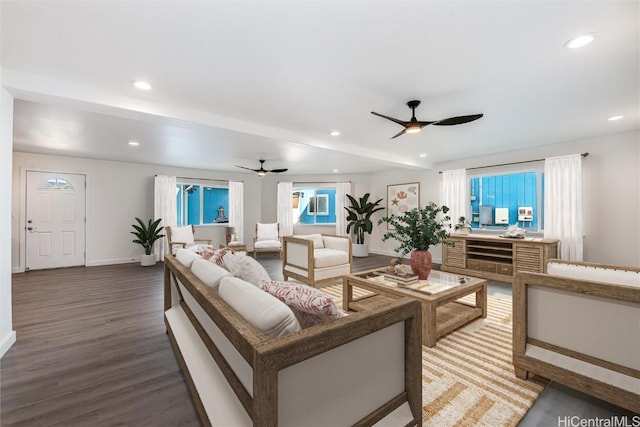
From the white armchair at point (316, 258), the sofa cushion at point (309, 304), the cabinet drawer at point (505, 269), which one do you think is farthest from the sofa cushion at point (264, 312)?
the cabinet drawer at point (505, 269)

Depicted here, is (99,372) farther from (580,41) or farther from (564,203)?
(564,203)

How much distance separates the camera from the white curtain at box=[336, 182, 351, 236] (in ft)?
25.1

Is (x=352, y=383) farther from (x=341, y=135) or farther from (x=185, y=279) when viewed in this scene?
(x=341, y=135)

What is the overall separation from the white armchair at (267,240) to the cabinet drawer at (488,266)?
432 centimetres

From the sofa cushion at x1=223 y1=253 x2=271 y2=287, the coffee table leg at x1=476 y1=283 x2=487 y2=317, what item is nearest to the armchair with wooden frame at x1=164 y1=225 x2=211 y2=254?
the sofa cushion at x1=223 y1=253 x2=271 y2=287

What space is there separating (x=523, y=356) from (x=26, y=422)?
9.89ft

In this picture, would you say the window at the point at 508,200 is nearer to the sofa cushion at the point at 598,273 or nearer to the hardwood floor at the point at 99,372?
the sofa cushion at the point at 598,273

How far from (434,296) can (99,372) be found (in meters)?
2.71

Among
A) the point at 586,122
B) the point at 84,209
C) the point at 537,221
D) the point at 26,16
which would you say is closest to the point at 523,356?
the point at 586,122

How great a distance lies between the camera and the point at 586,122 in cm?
348

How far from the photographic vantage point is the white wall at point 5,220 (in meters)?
2.19

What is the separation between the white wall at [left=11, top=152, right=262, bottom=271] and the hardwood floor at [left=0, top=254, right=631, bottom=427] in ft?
7.80

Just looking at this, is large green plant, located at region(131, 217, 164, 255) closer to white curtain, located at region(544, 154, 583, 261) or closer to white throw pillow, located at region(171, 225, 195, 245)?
white throw pillow, located at region(171, 225, 195, 245)

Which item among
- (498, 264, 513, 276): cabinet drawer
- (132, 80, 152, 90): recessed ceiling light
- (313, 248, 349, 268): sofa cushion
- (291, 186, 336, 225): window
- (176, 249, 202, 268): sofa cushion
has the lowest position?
(498, 264, 513, 276): cabinet drawer
